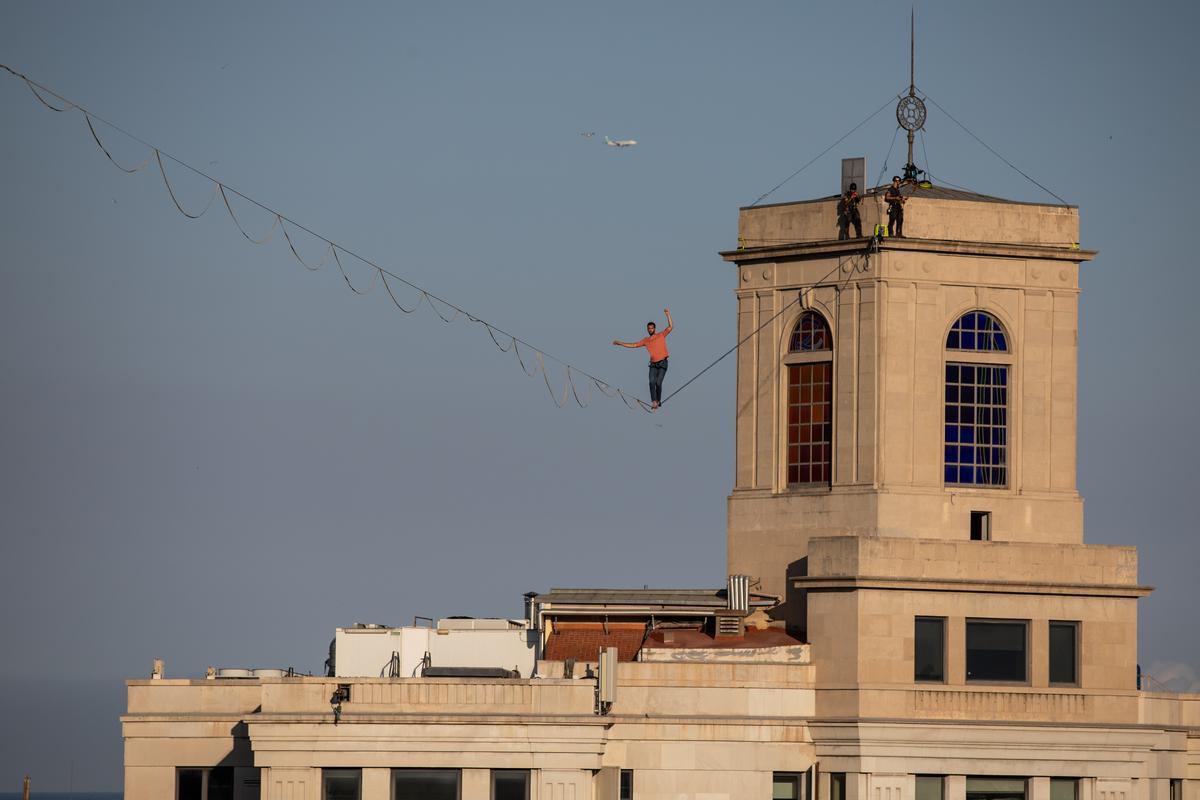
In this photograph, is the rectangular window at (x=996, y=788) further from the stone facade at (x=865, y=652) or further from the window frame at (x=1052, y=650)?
the window frame at (x=1052, y=650)

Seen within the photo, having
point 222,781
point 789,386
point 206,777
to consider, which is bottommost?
point 222,781

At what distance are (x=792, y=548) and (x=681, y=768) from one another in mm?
7908

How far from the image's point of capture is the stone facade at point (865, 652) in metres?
75.4

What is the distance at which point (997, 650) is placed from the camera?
255 feet

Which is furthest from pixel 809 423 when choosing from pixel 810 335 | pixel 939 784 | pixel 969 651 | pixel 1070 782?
pixel 1070 782

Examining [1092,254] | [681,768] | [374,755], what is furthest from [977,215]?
[374,755]

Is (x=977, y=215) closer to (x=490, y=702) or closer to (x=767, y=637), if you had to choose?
(x=767, y=637)

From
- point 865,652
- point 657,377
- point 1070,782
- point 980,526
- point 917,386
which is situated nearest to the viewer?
point 865,652

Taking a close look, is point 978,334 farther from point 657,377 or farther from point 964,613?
point 657,377

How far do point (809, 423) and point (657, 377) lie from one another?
4.59m

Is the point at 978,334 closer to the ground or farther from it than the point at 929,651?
farther from it

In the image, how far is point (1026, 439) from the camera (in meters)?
81.4

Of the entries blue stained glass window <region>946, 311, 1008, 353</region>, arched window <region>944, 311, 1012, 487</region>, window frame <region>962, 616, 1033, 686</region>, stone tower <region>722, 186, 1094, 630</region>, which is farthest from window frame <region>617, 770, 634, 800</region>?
blue stained glass window <region>946, 311, 1008, 353</region>

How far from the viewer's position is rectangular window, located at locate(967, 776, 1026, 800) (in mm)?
76875
